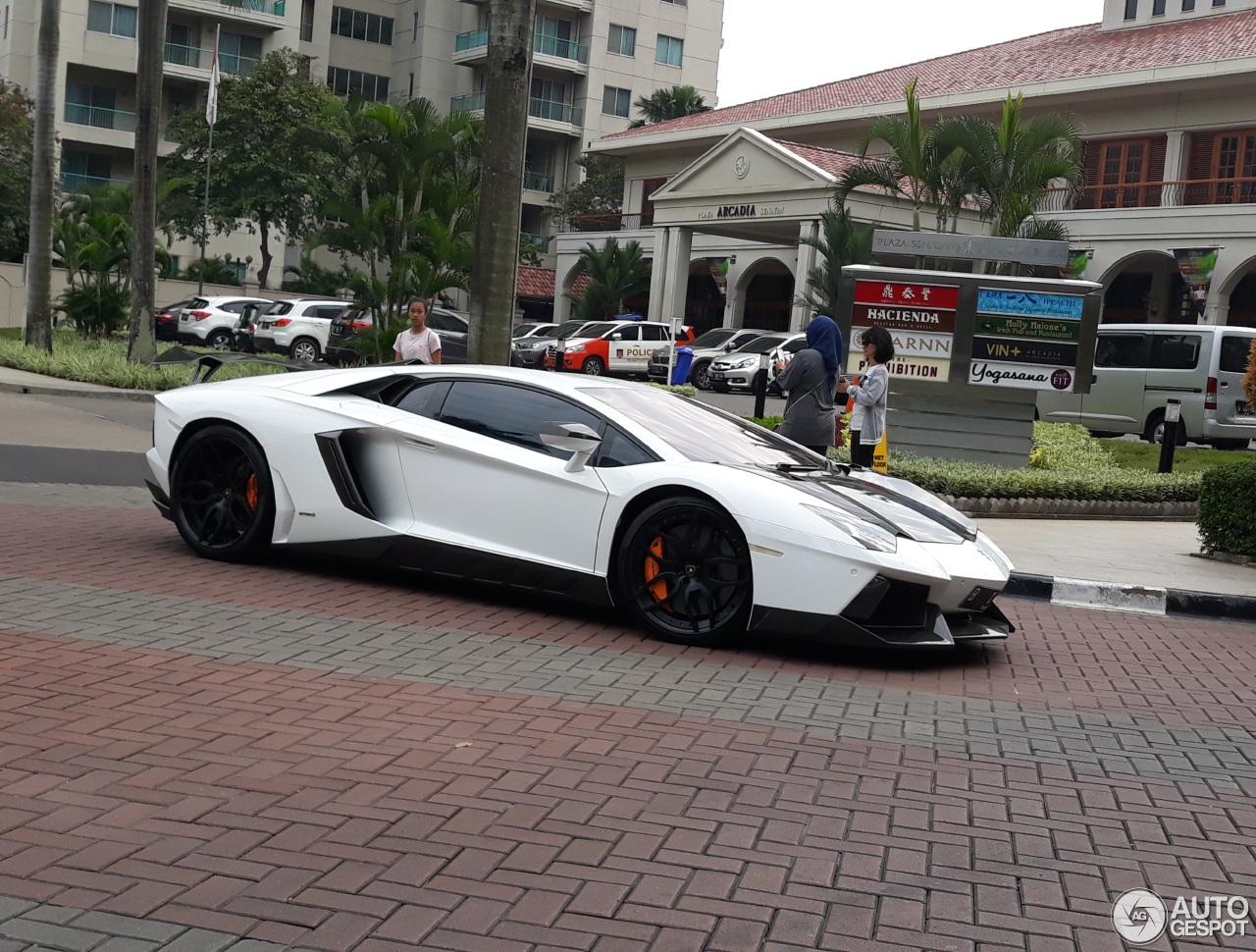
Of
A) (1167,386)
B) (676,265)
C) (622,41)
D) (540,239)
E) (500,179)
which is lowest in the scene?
(1167,386)

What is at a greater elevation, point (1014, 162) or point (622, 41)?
point (622, 41)

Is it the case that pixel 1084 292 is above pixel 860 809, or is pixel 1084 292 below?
above

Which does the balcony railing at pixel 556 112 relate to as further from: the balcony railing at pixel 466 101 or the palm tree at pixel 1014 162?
the palm tree at pixel 1014 162

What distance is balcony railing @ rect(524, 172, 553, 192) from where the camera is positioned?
217 feet

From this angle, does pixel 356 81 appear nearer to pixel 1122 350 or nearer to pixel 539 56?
pixel 539 56

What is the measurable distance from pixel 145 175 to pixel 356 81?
156 feet

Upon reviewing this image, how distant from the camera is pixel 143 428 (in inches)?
655

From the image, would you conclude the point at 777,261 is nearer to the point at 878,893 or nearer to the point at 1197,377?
the point at 1197,377

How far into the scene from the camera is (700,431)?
7.53 meters

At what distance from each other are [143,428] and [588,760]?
13.1 m

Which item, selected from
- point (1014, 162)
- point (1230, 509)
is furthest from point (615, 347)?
point (1230, 509)

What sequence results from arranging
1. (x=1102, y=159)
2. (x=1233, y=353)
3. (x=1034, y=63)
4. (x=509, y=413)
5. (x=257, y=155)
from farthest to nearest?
(x=257, y=155), (x=1034, y=63), (x=1102, y=159), (x=1233, y=353), (x=509, y=413)

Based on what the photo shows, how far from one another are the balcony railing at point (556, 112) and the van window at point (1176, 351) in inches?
1837

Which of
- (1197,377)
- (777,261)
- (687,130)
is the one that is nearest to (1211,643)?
(1197,377)
